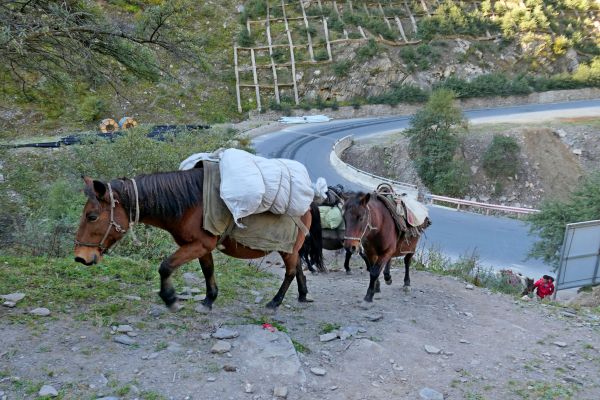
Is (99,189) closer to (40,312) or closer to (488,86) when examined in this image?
(40,312)

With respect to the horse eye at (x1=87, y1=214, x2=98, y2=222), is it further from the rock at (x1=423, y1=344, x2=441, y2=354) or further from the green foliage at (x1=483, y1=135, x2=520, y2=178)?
the green foliage at (x1=483, y1=135, x2=520, y2=178)

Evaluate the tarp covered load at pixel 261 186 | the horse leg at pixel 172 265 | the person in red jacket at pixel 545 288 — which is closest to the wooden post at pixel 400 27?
the person in red jacket at pixel 545 288

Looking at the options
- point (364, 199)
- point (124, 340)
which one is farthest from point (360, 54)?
point (124, 340)

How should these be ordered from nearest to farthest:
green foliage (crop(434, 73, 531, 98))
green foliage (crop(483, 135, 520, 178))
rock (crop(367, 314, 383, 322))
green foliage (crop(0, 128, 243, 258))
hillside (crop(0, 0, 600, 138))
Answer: rock (crop(367, 314, 383, 322)) < green foliage (crop(0, 128, 243, 258)) < green foliage (crop(483, 135, 520, 178)) < hillside (crop(0, 0, 600, 138)) < green foliage (crop(434, 73, 531, 98))

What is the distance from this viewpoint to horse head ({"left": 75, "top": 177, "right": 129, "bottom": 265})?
15.2 feet

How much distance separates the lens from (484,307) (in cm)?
789

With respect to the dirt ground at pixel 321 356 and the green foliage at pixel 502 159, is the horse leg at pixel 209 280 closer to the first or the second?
the dirt ground at pixel 321 356

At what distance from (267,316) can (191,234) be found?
1618 millimetres

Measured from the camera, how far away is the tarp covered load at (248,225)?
527 cm

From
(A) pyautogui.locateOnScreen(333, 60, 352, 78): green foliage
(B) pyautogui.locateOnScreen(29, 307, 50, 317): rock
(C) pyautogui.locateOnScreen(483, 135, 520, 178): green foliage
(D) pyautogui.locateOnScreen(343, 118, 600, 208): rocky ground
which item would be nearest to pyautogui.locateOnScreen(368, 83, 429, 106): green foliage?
(A) pyautogui.locateOnScreen(333, 60, 352, 78): green foliage

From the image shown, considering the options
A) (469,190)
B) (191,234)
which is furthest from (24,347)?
(469,190)

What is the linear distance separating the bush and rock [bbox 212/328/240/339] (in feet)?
107

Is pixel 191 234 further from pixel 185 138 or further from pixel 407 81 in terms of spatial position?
pixel 407 81

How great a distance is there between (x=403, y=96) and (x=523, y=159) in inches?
611
